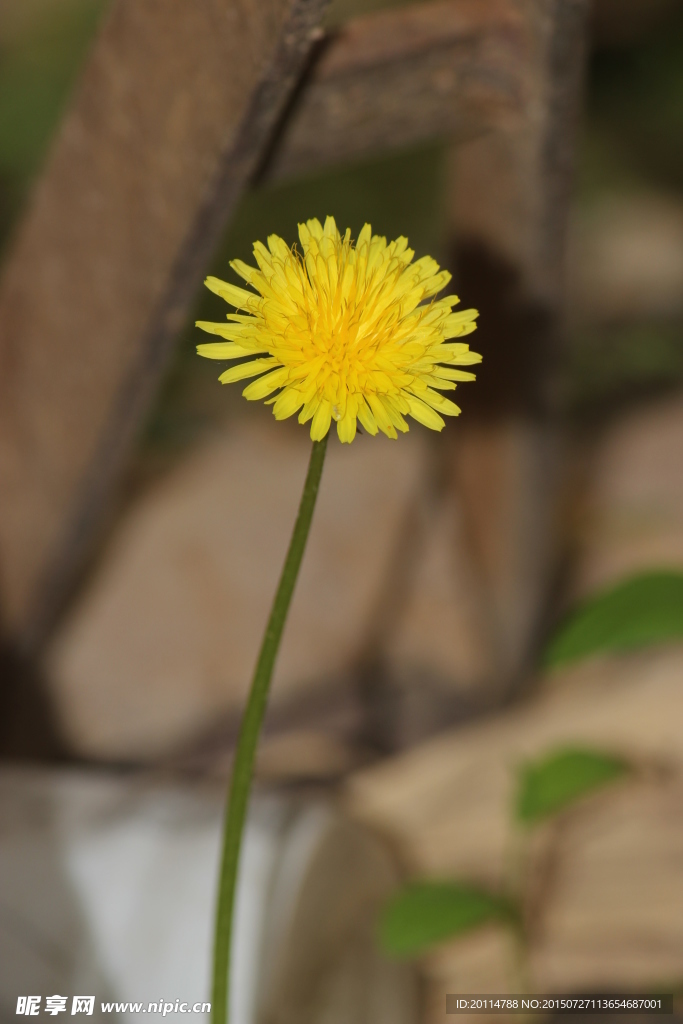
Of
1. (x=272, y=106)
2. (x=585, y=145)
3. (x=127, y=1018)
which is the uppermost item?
(x=585, y=145)

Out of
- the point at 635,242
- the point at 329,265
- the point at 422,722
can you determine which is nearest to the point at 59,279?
the point at 329,265

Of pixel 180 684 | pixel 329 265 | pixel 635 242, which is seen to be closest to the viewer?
pixel 329 265

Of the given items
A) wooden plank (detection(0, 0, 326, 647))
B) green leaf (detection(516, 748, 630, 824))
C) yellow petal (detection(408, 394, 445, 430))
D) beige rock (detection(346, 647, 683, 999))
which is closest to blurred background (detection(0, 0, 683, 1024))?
beige rock (detection(346, 647, 683, 999))

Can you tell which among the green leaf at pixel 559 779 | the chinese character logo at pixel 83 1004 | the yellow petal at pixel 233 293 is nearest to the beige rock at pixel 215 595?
the green leaf at pixel 559 779

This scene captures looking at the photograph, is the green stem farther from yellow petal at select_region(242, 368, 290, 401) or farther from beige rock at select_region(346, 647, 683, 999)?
beige rock at select_region(346, 647, 683, 999)

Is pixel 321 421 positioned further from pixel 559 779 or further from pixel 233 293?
pixel 559 779

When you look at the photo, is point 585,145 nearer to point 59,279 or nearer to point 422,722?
point 422,722
